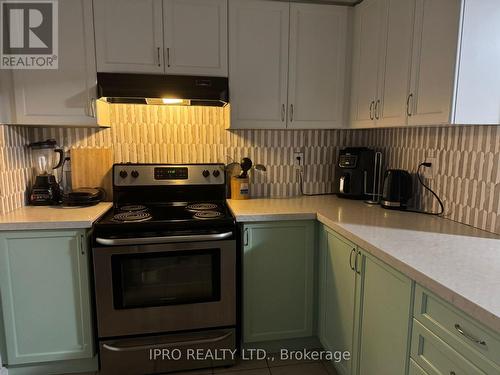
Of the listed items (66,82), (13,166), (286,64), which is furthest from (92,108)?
(286,64)

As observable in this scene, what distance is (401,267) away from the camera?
1247 millimetres

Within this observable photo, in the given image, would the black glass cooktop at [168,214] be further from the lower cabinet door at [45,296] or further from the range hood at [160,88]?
the range hood at [160,88]

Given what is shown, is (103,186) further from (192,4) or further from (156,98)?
(192,4)

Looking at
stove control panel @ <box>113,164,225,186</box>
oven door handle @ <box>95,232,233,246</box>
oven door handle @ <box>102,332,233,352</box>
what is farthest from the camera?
stove control panel @ <box>113,164,225,186</box>

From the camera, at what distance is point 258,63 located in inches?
87.2

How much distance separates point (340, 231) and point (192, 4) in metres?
1.60

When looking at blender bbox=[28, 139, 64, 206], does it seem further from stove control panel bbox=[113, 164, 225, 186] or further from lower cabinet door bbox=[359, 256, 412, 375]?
lower cabinet door bbox=[359, 256, 412, 375]

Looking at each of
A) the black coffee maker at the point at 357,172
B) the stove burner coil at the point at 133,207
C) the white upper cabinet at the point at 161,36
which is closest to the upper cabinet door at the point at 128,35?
the white upper cabinet at the point at 161,36

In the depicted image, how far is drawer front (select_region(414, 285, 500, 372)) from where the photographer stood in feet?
3.02

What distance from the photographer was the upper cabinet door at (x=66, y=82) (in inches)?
78.4

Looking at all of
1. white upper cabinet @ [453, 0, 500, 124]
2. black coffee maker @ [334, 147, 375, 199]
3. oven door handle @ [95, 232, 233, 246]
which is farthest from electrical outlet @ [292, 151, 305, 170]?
white upper cabinet @ [453, 0, 500, 124]

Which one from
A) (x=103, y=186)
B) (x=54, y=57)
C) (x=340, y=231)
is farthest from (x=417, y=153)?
(x=54, y=57)

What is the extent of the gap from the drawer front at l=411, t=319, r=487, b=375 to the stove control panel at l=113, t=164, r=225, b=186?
1.56 m

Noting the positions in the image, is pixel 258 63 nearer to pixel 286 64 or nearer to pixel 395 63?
pixel 286 64
